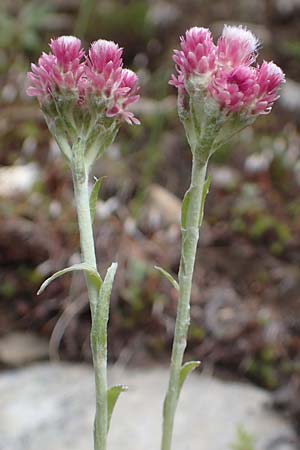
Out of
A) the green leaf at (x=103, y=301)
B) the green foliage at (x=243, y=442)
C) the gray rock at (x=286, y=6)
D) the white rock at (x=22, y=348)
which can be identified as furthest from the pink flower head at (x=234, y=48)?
the gray rock at (x=286, y=6)

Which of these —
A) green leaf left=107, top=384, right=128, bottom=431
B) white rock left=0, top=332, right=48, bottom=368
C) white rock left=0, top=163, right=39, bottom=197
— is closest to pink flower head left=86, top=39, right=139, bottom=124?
green leaf left=107, top=384, right=128, bottom=431

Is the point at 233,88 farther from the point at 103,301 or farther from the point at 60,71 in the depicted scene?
the point at 103,301

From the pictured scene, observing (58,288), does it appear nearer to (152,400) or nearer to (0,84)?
(152,400)

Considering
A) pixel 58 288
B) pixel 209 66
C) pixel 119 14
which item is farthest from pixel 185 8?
pixel 209 66

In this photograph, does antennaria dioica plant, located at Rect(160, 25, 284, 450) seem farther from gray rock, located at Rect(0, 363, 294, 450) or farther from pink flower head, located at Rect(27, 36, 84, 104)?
gray rock, located at Rect(0, 363, 294, 450)

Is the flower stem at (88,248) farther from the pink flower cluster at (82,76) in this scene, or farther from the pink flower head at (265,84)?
the pink flower head at (265,84)
